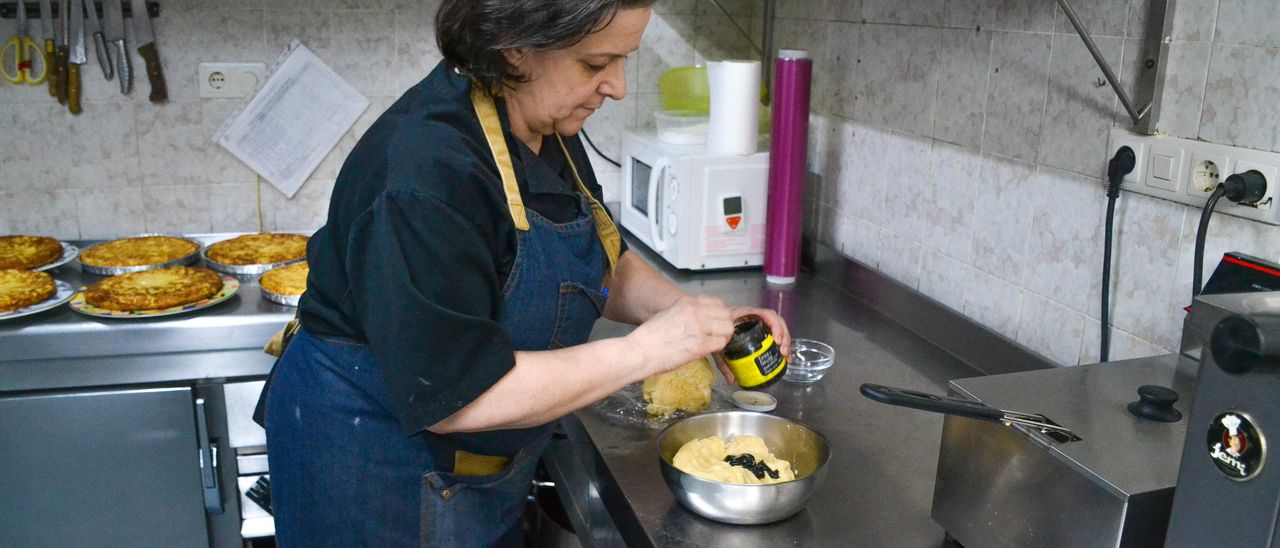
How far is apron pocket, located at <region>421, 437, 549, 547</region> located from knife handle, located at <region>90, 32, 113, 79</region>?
1.49m

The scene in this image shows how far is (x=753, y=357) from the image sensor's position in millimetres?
1248

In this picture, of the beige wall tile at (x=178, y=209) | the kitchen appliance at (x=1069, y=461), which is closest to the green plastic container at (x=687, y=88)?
the beige wall tile at (x=178, y=209)

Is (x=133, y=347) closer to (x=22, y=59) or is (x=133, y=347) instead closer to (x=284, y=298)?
(x=284, y=298)

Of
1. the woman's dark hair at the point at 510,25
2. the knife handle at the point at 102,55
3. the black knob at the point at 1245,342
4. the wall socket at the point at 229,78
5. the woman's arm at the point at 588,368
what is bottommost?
the woman's arm at the point at 588,368

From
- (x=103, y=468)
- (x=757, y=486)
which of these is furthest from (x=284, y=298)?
(x=757, y=486)

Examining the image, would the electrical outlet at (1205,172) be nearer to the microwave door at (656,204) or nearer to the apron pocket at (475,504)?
the apron pocket at (475,504)

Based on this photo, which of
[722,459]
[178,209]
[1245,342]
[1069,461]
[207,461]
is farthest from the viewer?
[178,209]

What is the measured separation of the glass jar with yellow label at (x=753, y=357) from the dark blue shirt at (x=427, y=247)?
33cm

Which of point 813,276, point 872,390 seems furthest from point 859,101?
point 872,390

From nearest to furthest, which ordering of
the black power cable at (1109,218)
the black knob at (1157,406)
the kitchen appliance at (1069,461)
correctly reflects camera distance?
the kitchen appliance at (1069,461), the black knob at (1157,406), the black power cable at (1109,218)

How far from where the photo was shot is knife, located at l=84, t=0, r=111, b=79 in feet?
7.01

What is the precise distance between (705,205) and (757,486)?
3.32ft

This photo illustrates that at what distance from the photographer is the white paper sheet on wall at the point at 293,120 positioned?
7.52 feet

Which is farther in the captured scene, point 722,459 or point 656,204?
point 656,204
